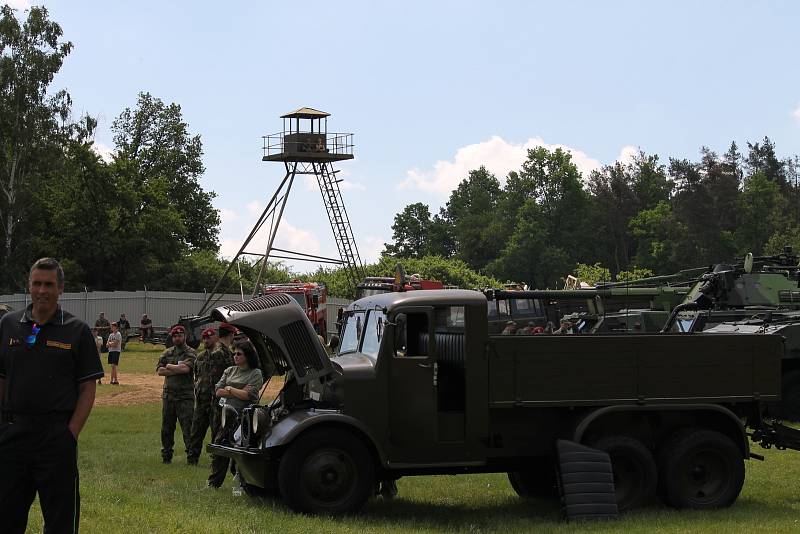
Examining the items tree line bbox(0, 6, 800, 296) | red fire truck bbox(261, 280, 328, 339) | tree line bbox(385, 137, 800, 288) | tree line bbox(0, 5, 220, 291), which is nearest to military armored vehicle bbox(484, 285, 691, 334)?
tree line bbox(0, 6, 800, 296)

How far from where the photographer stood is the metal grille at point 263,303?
11703 millimetres

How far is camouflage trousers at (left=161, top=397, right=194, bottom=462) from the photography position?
15211 millimetres

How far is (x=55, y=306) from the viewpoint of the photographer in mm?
6926

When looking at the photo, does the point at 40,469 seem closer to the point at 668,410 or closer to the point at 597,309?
the point at 668,410

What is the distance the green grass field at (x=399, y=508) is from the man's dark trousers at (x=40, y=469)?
210 cm

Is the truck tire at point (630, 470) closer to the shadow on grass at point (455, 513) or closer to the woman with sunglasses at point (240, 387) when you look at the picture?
the shadow on grass at point (455, 513)

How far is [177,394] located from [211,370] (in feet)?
3.05

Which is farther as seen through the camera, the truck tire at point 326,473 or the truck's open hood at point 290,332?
the truck's open hood at point 290,332

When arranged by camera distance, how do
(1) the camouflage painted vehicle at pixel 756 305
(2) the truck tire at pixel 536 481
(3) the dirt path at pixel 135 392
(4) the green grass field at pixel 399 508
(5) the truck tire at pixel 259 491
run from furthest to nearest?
(3) the dirt path at pixel 135 392 < (1) the camouflage painted vehicle at pixel 756 305 < (2) the truck tire at pixel 536 481 < (5) the truck tire at pixel 259 491 < (4) the green grass field at pixel 399 508

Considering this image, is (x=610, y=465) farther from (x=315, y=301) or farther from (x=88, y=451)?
(x=315, y=301)

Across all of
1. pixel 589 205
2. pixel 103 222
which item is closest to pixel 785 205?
pixel 589 205

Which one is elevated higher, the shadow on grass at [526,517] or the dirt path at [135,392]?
the dirt path at [135,392]

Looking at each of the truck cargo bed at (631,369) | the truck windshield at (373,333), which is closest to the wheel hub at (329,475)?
the truck windshield at (373,333)

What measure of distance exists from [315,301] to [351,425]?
3341cm
